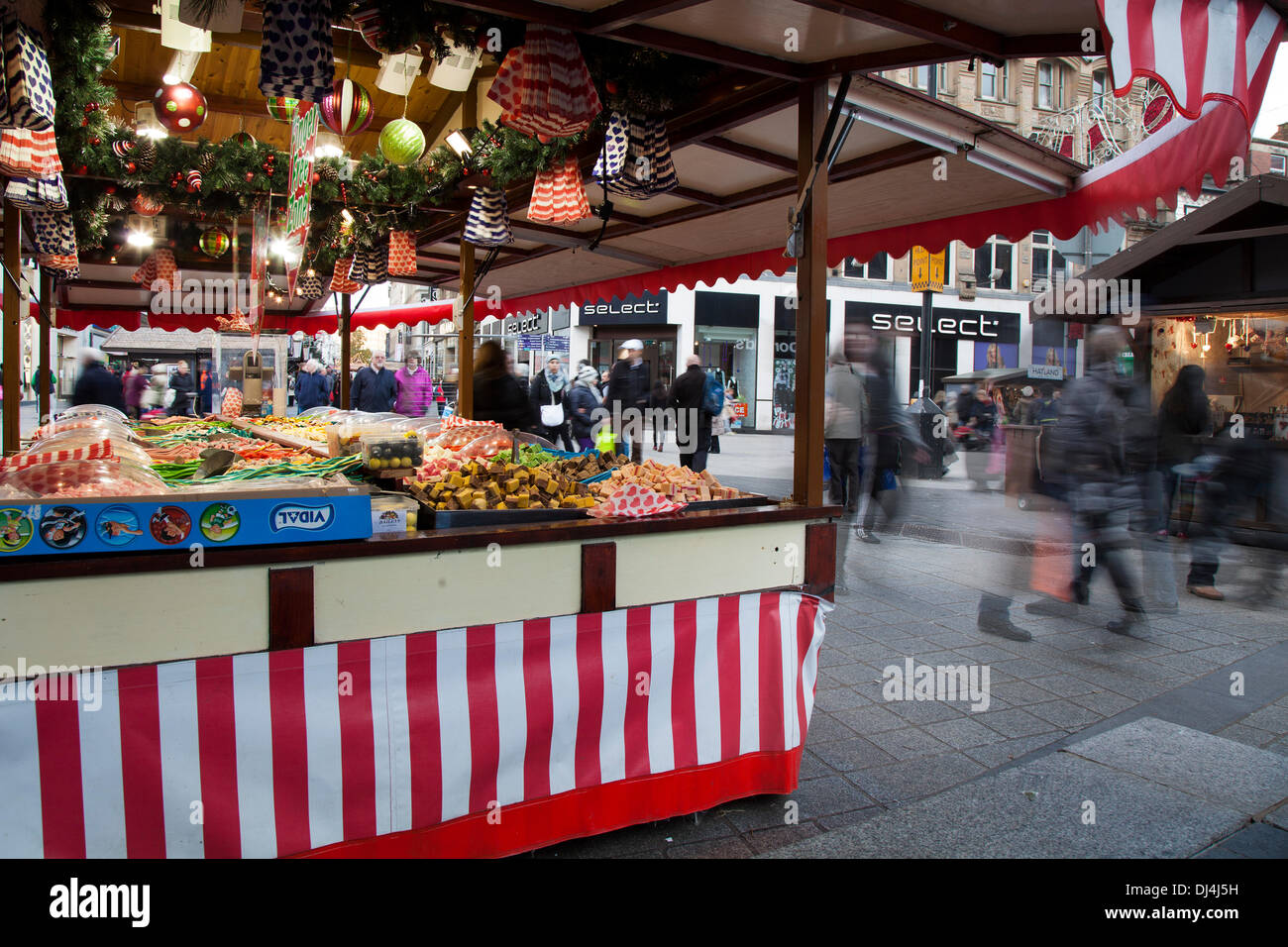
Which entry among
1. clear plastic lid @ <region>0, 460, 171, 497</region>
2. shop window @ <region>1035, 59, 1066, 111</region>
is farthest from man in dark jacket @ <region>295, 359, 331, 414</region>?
shop window @ <region>1035, 59, 1066, 111</region>

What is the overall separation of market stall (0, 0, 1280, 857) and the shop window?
26993 mm

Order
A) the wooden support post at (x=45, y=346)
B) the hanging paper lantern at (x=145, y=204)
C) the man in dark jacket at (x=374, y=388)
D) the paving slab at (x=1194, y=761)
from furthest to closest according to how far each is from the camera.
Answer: the man in dark jacket at (x=374, y=388), the wooden support post at (x=45, y=346), the hanging paper lantern at (x=145, y=204), the paving slab at (x=1194, y=761)

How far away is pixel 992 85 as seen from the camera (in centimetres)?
2691

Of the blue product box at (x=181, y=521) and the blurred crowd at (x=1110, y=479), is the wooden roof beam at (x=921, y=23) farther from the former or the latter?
the blurred crowd at (x=1110, y=479)

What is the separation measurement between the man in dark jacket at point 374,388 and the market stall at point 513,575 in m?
7.70

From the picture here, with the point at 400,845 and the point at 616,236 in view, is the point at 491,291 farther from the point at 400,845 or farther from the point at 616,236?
the point at 400,845

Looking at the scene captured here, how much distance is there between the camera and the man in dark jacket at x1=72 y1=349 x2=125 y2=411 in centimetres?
914

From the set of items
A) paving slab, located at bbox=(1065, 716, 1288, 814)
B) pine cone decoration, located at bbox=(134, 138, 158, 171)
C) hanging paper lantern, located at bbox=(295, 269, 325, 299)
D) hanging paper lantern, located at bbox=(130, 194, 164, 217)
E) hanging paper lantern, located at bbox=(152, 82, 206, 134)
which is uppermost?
hanging paper lantern, located at bbox=(152, 82, 206, 134)

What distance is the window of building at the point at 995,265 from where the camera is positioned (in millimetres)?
29812

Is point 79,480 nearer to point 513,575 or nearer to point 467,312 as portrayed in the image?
point 513,575

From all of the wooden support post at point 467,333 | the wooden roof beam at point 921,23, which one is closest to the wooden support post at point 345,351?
the wooden support post at point 467,333

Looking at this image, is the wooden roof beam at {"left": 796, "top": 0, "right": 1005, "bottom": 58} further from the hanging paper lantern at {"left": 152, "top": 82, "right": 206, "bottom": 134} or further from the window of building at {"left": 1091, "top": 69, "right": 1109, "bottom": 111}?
the window of building at {"left": 1091, "top": 69, "right": 1109, "bottom": 111}

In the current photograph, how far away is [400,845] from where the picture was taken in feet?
7.87
